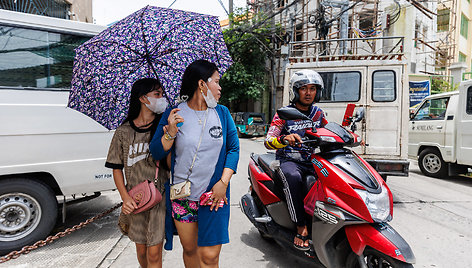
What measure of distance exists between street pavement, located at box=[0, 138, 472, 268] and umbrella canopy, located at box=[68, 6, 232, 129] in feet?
5.82

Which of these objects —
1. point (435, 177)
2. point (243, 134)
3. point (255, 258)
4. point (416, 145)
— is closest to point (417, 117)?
point (416, 145)

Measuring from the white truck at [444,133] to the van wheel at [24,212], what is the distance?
26.1ft

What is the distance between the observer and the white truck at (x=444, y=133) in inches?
264

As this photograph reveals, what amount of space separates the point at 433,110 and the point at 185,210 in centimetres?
811

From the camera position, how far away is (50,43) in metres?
3.62

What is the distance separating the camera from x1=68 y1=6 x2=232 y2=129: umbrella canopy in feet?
7.34

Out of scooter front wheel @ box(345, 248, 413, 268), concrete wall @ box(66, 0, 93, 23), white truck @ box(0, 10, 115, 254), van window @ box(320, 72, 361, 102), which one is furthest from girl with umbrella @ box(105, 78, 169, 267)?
concrete wall @ box(66, 0, 93, 23)

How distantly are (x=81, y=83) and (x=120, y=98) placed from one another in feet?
1.17

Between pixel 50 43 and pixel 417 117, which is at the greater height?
pixel 50 43

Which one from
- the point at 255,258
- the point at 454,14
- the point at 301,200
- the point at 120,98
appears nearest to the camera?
the point at 120,98

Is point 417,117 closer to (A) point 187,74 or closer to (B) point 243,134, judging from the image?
(A) point 187,74

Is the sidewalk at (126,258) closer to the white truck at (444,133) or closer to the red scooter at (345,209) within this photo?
the red scooter at (345,209)

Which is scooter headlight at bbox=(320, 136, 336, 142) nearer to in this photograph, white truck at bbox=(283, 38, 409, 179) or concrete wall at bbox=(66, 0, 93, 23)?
white truck at bbox=(283, 38, 409, 179)

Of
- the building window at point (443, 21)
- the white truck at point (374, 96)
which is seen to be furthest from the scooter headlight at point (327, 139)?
the building window at point (443, 21)
